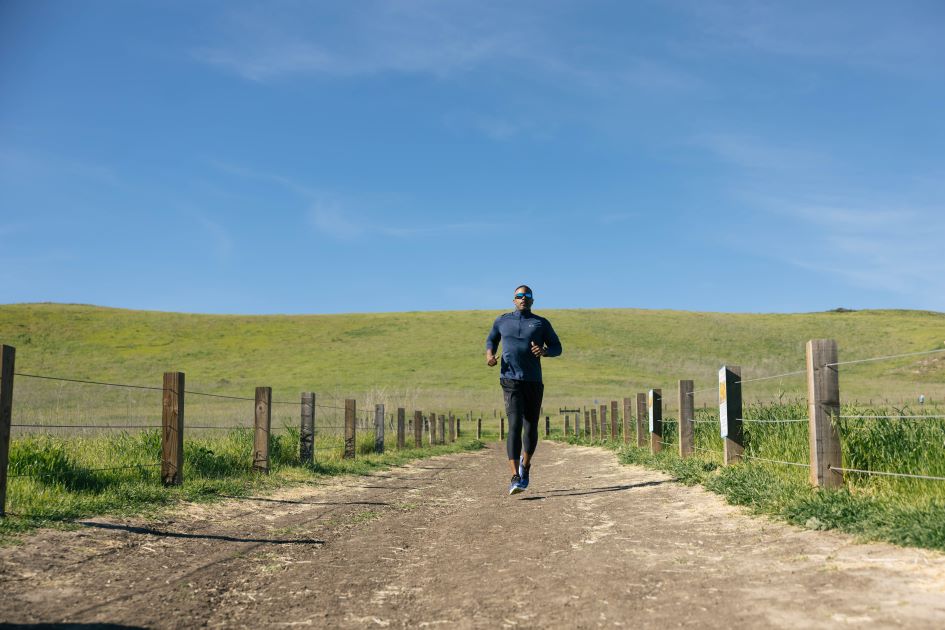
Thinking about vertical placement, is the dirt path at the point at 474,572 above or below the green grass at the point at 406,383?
below

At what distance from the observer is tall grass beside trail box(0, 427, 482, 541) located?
628cm

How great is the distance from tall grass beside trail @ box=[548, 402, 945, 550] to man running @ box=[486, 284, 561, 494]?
70.6 inches

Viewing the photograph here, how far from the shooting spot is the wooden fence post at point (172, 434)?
8508 mm

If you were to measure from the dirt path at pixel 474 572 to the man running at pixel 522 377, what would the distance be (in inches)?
40.9

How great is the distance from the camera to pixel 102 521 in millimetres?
6047

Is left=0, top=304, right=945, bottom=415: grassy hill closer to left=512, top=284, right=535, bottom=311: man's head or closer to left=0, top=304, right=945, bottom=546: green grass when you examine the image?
left=0, top=304, right=945, bottom=546: green grass

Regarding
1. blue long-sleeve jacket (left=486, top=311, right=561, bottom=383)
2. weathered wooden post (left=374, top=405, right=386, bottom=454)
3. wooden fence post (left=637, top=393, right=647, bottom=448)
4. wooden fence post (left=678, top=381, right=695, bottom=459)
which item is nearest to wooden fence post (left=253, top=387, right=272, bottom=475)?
blue long-sleeve jacket (left=486, top=311, right=561, bottom=383)

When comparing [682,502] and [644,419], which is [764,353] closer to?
[644,419]

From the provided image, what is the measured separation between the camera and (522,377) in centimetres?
847

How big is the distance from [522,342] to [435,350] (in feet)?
186

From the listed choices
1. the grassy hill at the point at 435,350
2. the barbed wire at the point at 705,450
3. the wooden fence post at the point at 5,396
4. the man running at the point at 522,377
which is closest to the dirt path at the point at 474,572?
the wooden fence post at the point at 5,396

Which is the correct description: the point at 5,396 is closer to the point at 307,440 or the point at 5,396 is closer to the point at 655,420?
the point at 307,440

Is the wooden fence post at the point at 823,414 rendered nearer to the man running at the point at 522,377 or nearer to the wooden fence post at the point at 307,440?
the man running at the point at 522,377

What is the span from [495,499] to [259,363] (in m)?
54.7
